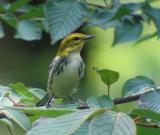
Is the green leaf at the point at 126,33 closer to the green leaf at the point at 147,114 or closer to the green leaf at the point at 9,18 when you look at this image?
the green leaf at the point at 9,18

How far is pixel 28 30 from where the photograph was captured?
2264mm

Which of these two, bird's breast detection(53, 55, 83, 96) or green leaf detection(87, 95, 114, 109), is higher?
green leaf detection(87, 95, 114, 109)

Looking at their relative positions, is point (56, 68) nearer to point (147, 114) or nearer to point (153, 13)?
point (153, 13)

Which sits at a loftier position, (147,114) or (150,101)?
(147,114)

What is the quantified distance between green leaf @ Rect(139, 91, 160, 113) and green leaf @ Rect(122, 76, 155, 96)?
0.35 feet

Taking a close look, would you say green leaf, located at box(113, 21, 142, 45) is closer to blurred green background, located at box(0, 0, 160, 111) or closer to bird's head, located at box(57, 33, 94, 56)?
bird's head, located at box(57, 33, 94, 56)

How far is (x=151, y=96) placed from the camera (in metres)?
1.21

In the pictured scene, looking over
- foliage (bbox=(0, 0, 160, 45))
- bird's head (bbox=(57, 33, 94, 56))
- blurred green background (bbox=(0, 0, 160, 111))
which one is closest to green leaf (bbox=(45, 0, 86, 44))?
foliage (bbox=(0, 0, 160, 45))

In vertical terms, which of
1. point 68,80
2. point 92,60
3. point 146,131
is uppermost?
point 146,131

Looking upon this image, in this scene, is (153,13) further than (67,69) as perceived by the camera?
No

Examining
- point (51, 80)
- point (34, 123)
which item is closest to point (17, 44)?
point (51, 80)

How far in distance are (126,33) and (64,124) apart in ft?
4.76

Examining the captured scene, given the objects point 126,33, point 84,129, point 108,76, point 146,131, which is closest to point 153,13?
point 126,33

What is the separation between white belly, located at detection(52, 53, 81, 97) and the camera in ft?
7.36
